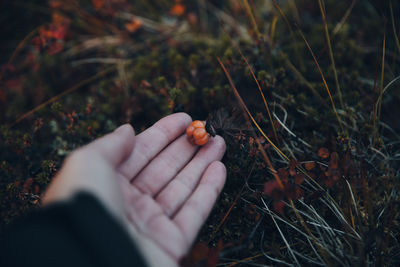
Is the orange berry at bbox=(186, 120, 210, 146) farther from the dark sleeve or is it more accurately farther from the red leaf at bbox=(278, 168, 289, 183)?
the dark sleeve

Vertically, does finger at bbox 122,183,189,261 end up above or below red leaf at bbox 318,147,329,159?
above

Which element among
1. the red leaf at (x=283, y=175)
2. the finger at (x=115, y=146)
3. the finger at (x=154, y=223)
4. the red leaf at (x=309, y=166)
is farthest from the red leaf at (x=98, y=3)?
the red leaf at (x=309, y=166)

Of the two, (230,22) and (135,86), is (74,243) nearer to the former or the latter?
(135,86)

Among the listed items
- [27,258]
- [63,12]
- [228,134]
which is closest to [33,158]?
[27,258]

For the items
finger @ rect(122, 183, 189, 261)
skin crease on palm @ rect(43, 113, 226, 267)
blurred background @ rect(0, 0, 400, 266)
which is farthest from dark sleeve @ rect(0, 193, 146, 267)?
blurred background @ rect(0, 0, 400, 266)

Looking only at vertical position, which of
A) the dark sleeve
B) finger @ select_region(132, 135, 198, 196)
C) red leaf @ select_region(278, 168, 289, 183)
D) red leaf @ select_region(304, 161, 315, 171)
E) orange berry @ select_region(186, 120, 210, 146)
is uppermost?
the dark sleeve

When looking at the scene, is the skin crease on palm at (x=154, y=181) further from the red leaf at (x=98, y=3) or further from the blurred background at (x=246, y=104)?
the red leaf at (x=98, y=3)
